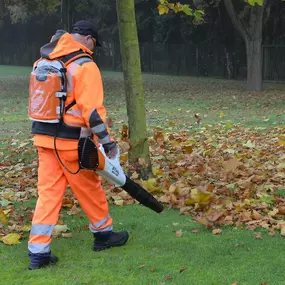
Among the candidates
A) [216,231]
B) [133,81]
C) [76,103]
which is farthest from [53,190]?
[133,81]

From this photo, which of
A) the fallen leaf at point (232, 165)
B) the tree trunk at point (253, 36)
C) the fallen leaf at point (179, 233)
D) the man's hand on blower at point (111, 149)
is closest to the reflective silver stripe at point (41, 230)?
the man's hand on blower at point (111, 149)

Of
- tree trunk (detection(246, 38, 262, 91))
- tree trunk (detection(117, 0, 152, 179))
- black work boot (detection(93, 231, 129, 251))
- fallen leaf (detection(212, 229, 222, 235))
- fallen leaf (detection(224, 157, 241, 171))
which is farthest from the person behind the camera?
tree trunk (detection(246, 38, 262, 91))

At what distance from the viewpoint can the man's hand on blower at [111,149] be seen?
16.0 feet

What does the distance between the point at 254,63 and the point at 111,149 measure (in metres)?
23.6

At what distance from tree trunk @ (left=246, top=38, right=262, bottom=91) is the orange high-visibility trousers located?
23393mm

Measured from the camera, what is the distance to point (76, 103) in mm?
4719

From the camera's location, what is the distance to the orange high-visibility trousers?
4.77 meters

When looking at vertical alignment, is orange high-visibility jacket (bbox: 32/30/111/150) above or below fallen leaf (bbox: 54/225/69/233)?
above

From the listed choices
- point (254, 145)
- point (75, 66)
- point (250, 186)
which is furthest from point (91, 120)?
point (254, 145)

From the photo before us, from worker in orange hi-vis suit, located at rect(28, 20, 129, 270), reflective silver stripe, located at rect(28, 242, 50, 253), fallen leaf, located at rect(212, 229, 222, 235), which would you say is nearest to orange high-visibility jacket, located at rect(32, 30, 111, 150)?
worker in orange hi-vis suit, located at rect(28, 20, 129, 270)

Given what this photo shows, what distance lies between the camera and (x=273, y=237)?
5.30 metres

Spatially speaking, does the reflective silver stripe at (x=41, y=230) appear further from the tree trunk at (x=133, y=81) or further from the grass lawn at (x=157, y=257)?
the tree trunk at (x=133, y=81)

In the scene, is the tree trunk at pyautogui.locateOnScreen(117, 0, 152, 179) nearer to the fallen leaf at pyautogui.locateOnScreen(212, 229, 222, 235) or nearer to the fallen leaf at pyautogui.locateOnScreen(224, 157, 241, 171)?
the fallen leaf at pyautogui.locateOnScreen(224, 157, 241, 171)

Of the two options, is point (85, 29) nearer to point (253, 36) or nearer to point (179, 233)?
point (179, 233)
